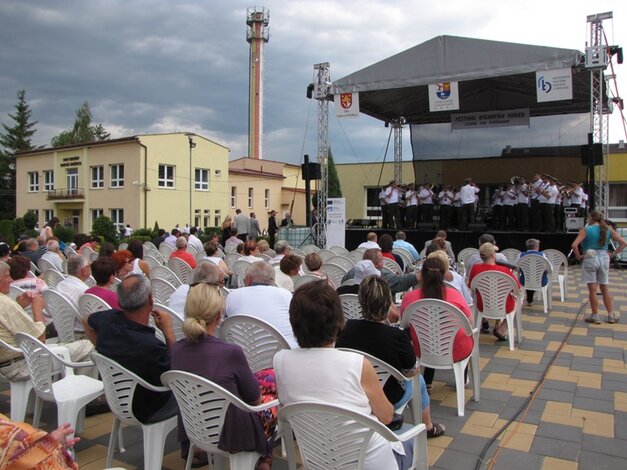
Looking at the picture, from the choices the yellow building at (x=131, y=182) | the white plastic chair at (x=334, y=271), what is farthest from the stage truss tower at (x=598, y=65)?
the yellow building at (x=131, y=182)

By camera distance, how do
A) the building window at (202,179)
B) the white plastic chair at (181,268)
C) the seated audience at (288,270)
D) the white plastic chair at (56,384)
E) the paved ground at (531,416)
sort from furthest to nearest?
the building window at (202,179), the white plastic chair at (181,268), the seated audience at (288,270), the paved ground at (531,416), the white plastic chair at (56,384)

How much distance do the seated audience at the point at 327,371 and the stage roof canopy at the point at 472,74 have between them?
35.0ft

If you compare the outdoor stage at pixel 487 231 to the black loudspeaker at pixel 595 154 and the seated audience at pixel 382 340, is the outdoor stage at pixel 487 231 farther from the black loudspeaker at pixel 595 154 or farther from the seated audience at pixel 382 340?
the seated audience at pixel 382 340

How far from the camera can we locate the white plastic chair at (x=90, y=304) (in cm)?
329

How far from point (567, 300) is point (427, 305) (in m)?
5.62

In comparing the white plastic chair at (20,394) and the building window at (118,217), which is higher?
the building window at (118,217)

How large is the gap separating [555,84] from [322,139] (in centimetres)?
577

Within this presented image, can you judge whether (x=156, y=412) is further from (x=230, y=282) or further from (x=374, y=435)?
(x=230, y=282)

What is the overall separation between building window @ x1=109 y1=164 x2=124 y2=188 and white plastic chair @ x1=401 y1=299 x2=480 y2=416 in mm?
30843

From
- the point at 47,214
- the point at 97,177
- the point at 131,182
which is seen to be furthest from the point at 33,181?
the point at 131,182

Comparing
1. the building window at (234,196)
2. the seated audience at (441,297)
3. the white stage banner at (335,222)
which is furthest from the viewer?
the building window at (234,196)

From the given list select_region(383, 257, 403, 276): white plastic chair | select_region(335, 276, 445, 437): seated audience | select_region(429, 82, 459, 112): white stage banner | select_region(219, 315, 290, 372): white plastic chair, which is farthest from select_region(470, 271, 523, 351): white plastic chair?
select_region(429, 82, 459, 112): white stage banner

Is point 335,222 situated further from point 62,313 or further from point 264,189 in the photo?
point 264,189

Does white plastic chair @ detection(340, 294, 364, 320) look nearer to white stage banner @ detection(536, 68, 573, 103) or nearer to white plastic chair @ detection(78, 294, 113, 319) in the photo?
white plastic chair @ detection(78, 294, 113, 319)
